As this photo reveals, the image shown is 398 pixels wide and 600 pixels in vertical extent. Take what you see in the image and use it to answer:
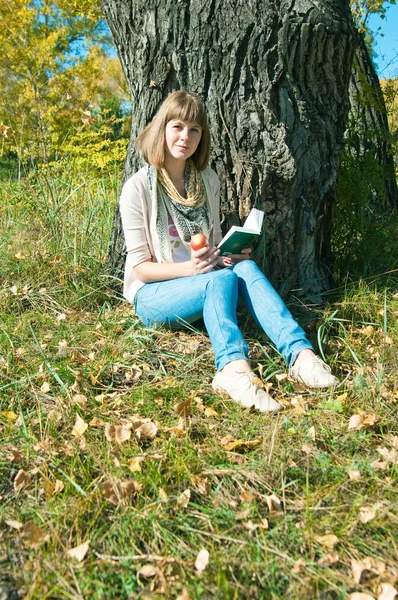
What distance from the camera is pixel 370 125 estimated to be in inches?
180

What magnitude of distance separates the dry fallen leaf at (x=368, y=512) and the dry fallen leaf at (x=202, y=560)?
0.53 metres

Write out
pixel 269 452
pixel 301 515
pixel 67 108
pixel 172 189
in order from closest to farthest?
1. pixel 301 515
2. pixel 269 452
3. pixel 172 189
4. pixel 67 108

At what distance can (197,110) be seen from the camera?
3078 millimetres

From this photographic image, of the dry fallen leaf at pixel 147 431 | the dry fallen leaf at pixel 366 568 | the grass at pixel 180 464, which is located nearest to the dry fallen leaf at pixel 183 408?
the grass at pixel 180 464

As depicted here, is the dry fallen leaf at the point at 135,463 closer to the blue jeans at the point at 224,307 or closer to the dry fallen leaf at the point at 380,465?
the blue jeans at the point at 224,307

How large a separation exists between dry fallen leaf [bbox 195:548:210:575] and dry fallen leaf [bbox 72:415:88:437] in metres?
0.77

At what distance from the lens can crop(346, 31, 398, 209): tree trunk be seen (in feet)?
13.5

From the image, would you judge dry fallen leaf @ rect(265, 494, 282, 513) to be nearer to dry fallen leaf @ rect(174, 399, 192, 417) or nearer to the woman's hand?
dry fallen leaf @ rect(174, 399, 192, 417)

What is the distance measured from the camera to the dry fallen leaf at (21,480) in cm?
212

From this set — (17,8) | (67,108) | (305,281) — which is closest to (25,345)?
(305,281)

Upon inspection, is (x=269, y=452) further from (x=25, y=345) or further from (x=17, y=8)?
(x=17, y=8)

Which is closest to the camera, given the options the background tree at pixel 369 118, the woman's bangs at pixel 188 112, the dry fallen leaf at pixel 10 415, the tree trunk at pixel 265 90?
the dry fallen leaf at pixel 10 415

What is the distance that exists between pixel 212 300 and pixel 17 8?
9819 millimetres

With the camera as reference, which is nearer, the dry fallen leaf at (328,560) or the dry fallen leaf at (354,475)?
the dry fallen leaf at (328,560)
